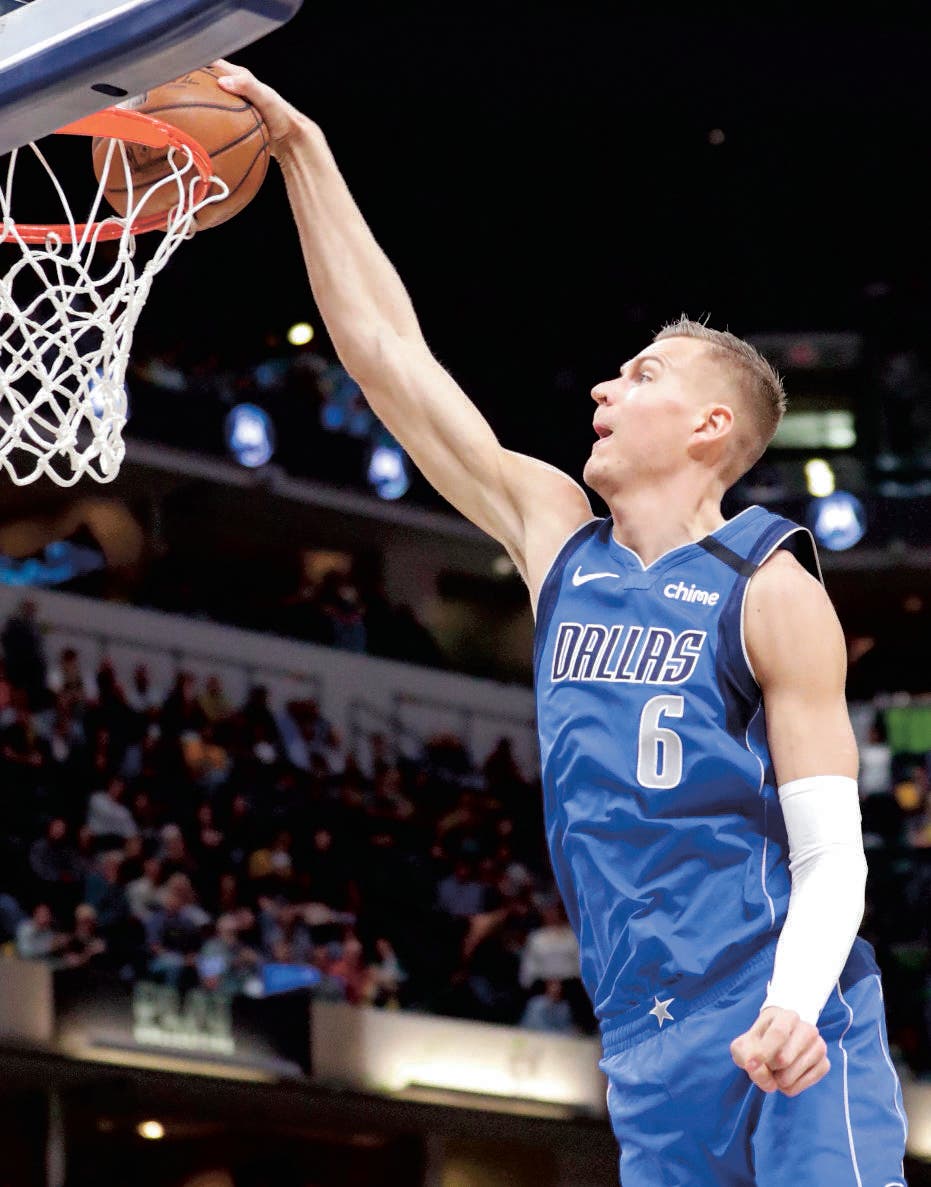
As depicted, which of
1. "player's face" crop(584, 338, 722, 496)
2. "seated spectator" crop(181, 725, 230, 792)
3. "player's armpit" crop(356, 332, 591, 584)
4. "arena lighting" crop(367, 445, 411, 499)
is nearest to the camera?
"player's face" crop(584, 338, 722, 496)

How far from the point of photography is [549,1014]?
12.0 metres

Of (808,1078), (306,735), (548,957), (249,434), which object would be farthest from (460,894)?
(808,1078)

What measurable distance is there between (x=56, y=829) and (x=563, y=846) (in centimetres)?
873

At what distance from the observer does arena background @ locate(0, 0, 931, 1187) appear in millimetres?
10703

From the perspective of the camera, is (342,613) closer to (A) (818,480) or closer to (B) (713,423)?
(A) (818,480)

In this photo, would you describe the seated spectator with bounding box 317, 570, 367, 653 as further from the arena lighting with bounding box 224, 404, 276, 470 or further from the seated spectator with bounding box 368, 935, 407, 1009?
the seated spectator with bounding box 368, 935, 407, 1009

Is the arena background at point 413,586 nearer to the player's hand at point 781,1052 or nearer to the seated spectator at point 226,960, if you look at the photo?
the seated spectator at point 226,960

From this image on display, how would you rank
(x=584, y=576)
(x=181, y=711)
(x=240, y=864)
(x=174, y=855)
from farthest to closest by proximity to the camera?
(x=181, y=711) < (x=240, y=864) < (x=174, y=855) < (x=584, y=576)

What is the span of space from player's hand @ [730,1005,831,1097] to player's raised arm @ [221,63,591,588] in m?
0.85

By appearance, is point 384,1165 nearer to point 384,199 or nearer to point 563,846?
point 384,199

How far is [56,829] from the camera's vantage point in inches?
437

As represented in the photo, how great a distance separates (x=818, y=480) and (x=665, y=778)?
14.6 m

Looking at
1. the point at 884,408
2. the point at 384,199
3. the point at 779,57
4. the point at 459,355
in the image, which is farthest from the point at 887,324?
the point at 779,57

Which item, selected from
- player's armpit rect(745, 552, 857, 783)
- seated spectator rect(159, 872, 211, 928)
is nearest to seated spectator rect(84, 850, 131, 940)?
seated spectator rect(159, 872, 211, 928)
